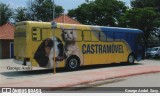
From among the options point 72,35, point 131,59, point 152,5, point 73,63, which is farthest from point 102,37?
point 152,5

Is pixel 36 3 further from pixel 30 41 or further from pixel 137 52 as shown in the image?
pixel 30 41

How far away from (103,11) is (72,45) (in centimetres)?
2892

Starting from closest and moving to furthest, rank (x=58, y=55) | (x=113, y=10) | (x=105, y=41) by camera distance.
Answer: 1. (x=58, y=55)
2. (x=105, y=41)
3. (x=113, y=10)

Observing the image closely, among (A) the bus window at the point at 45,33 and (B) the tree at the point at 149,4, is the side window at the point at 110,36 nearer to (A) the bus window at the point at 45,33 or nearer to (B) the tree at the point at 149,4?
(A) the bus window at the point at 45,33

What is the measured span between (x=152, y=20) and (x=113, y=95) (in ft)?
106

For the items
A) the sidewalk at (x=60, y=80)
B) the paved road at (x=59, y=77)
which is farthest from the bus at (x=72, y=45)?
the sidewalk at (x=60, y=80)

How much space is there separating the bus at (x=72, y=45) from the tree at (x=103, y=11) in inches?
948

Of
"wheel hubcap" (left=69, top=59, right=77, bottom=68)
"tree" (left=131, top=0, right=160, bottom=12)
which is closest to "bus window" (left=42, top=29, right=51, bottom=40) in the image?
"wheel hubcap" (left=69, top=59, right=77, bottom=68)

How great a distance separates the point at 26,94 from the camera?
680cm

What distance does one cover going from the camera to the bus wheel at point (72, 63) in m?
18.4

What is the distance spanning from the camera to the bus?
664 inches

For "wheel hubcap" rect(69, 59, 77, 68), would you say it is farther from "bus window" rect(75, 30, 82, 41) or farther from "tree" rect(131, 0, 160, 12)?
"tree" rect(131, 0, 160, 12)

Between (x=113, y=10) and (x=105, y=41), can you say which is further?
(x=113, y=10)

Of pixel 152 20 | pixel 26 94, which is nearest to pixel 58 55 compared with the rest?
pixel 26 94
